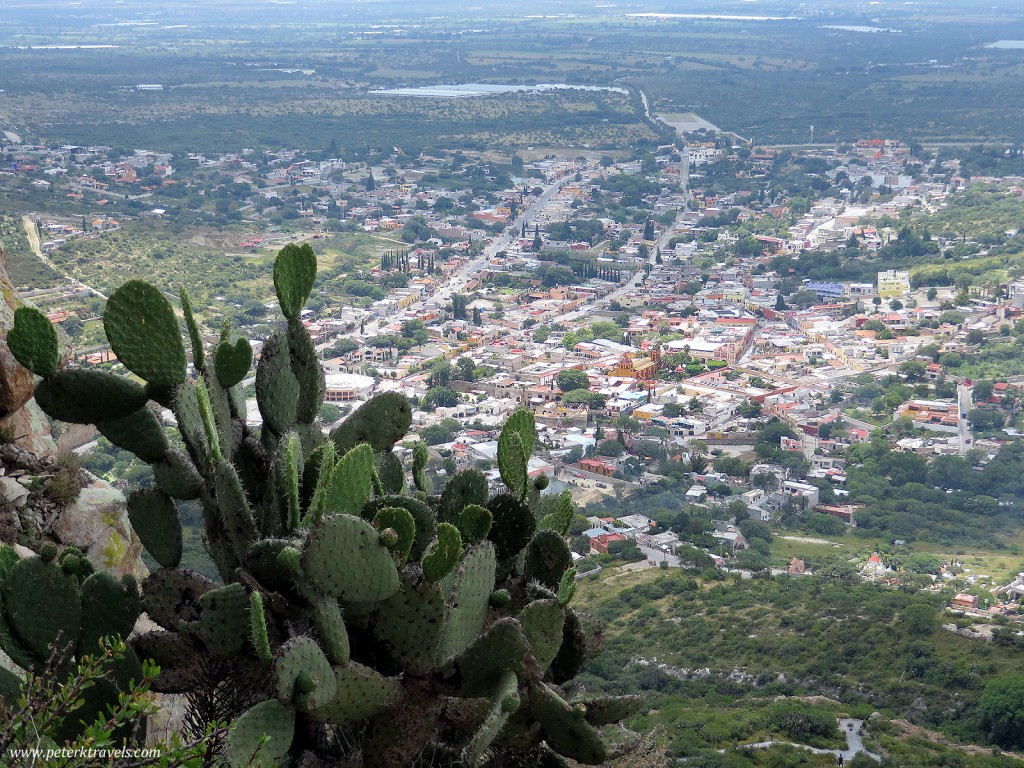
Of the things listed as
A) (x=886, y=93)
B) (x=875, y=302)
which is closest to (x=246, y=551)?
(x=875, y=302)

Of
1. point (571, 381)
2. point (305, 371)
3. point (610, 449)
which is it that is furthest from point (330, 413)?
point (305, 371)

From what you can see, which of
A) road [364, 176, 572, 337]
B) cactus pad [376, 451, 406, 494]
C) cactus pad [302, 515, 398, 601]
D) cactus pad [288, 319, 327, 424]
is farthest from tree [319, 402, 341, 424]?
cactus pad [302, 515, 398, 601]

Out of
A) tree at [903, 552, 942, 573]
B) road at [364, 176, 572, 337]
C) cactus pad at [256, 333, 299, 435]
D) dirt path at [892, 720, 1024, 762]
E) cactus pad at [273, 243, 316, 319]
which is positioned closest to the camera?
cactus pad at [273, 243, 316, 319]

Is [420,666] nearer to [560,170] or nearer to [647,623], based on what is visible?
[647,623]

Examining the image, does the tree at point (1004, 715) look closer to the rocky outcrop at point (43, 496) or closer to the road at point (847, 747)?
the road at point (847, 747)

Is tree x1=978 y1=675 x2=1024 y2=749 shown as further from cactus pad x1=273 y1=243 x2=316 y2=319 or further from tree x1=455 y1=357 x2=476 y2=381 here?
tree x1=455 y1=357 x2=476 y2=381

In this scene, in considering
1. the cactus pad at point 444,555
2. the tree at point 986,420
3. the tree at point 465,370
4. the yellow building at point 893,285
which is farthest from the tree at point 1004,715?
the yellow building at point 893,285
